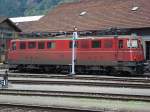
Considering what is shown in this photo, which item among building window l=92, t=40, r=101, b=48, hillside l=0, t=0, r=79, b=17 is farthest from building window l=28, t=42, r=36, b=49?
hillside l=0, t=0, r=79, b=17

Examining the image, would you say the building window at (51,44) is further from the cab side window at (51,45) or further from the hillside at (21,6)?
the hillside at (21,6)

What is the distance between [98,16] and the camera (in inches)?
1978

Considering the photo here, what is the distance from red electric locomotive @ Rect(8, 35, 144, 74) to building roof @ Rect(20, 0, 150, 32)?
10.8 m

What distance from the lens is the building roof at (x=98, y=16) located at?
45.2m

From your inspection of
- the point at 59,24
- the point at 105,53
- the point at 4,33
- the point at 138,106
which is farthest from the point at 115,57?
the point at 4,33

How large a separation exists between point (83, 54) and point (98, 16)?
57.0ft

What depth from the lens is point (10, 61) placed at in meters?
37.7

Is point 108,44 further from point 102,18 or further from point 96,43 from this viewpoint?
point 102,18

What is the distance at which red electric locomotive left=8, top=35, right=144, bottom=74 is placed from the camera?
103 ft

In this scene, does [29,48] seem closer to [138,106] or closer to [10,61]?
[10,61]

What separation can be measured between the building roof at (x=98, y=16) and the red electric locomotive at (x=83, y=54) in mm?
10794

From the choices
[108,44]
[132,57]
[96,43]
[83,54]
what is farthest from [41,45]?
[132,57]

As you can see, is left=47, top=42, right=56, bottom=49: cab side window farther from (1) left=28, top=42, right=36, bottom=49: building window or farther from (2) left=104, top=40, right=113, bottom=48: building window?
(2) left=104, top=40, right=113, bottom=48: building window

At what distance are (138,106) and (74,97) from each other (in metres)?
3.21
